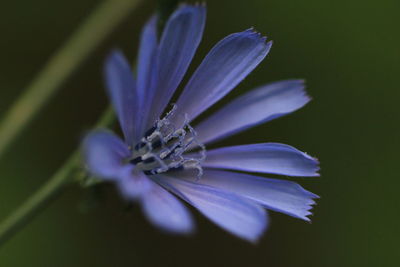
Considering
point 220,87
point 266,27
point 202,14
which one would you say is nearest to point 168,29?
point 202,14

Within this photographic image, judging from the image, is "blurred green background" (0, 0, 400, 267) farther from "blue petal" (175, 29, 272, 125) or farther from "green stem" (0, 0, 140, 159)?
"blue petal" (175, 29, 272, 125)

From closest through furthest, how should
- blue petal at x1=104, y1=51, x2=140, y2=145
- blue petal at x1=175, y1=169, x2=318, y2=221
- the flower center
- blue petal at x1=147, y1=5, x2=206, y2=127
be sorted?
blue petal at x1=104, y1=51, x2=140, y2=145
blue petal at x1=147, y1=5, x2=206, y2=127
blue petal at x1=175, y1=169, x2=318, y2=221
the flower center

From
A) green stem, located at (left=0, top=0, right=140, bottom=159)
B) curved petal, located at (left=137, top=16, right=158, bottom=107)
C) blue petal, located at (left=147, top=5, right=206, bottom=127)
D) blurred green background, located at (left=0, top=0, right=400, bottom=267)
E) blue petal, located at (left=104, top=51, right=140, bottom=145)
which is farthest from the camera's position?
blurred green background, located at (left=0, top=0, right=400, bottom=267)

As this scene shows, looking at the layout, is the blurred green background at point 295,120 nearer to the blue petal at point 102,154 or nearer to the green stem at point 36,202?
the green stem at point 36,202

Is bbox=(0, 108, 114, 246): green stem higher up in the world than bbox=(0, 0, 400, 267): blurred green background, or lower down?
higher up

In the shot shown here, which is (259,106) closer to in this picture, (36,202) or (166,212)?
(166,212)

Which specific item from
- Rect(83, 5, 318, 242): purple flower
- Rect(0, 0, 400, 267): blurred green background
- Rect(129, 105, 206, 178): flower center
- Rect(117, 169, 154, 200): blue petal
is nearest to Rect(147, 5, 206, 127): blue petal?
Rect(83, 5, 318, 242): purple flower

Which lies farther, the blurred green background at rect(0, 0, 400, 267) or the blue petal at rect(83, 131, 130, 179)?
the blurred green background at rect(0, 0, 400, 267)

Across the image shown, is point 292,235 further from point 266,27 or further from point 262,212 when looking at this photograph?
point 262,212
